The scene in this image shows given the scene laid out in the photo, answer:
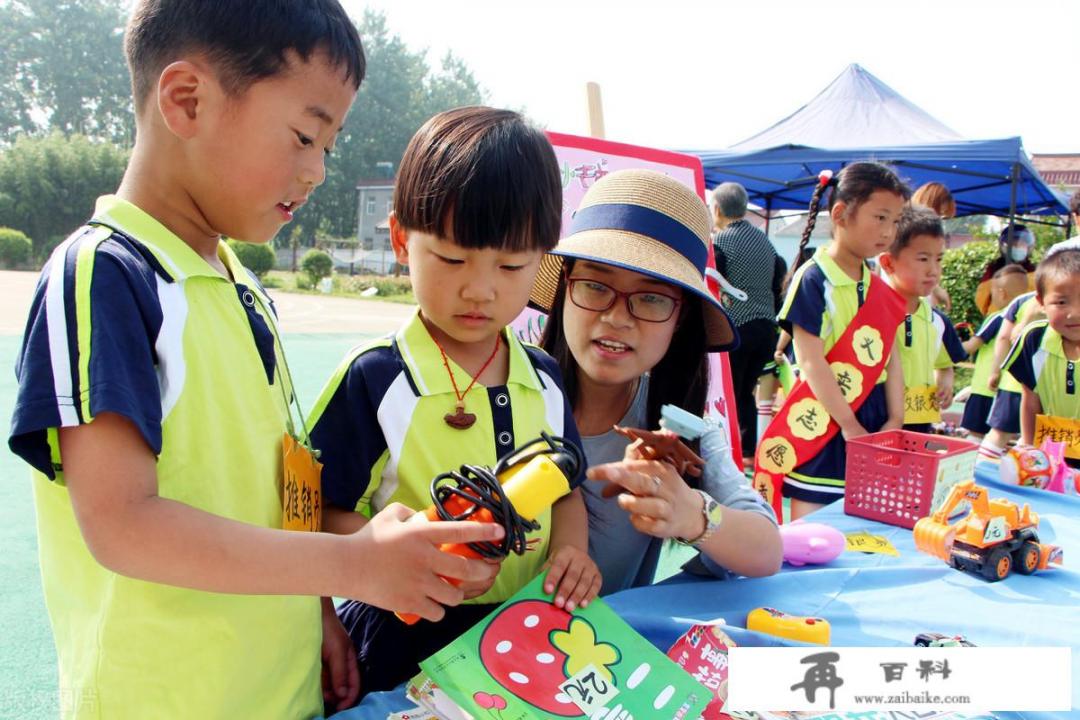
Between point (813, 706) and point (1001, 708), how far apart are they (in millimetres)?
291

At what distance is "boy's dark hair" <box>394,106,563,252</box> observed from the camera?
102 centimetres

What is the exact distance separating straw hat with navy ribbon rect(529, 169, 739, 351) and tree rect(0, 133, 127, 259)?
3664 centimetres

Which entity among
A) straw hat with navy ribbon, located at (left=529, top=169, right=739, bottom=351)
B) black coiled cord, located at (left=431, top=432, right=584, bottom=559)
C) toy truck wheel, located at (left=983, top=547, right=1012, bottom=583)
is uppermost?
straw hat with navy ribbon, located at (left=529, top=169, right=739, bottom=351)

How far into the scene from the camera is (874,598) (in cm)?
150

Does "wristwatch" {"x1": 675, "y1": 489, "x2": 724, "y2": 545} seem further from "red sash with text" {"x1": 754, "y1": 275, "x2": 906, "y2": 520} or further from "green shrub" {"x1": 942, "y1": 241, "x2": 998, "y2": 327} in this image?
"green shrub" {"x1": 942, "y1": 241, "x2": 998, "y2": 327}

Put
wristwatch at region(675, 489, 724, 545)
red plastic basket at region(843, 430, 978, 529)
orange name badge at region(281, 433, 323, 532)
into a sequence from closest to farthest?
orange name badge at region(281, 433, 323, 532) → wristwatch at region(675, 489, 724, 545) → red plastic basket at region(843, 430, 978, 529)

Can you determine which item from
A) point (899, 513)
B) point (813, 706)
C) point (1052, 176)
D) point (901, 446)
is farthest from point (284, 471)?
point (1052, 176)

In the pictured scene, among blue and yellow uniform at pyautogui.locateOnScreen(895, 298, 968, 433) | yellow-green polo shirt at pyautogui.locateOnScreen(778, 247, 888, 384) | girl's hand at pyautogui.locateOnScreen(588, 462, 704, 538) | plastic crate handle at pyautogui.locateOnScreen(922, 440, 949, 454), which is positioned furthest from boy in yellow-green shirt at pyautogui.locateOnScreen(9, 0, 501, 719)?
blue and yellow uniform at pyautogui.locateOnScreen(895, 298, 968, 433)

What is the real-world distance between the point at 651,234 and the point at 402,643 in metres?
0.85

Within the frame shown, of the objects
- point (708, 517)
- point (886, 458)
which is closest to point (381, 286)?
point (886, 458)

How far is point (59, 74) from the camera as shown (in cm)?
4684

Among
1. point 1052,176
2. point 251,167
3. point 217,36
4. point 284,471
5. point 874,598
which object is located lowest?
point 874,598

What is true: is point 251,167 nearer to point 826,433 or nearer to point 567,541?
point 567,541

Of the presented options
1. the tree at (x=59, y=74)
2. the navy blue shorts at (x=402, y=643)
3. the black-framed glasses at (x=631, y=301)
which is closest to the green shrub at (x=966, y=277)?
the black-framed glasses at (x=631, y=301)
